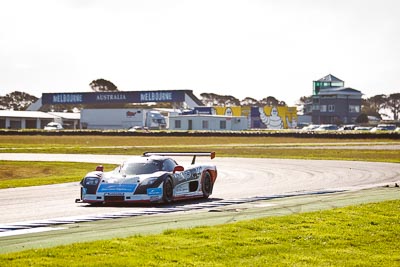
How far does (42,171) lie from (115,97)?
96.7 m

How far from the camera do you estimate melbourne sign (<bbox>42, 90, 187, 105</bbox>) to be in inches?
4963

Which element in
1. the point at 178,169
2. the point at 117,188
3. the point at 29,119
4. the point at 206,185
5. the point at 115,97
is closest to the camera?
the point at 117,188

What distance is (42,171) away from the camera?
36125mm

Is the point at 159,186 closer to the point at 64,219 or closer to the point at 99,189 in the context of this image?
the point at 99,189

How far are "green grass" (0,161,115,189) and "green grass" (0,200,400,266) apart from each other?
1544 centimetres

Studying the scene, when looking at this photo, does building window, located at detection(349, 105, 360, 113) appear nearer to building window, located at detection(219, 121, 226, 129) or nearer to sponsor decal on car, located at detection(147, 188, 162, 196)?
building window, located at detection(219, 121, 226, 129)

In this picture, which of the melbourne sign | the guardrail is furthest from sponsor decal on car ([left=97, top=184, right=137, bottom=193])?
the melbourne sign

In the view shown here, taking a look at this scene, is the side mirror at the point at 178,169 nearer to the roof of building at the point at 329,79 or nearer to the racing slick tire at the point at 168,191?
the racing slick tire at the point at 168,191

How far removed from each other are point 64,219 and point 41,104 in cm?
13220

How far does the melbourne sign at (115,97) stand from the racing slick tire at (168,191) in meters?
106

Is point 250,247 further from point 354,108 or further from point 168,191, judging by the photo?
point 354,108

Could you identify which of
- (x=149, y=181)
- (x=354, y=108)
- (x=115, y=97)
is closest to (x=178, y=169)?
(x=149, y=181)

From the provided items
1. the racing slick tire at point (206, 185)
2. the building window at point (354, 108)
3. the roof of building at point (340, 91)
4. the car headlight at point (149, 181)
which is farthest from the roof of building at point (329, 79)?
the car headlight at point (149, 181)

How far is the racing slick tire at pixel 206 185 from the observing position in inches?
834
